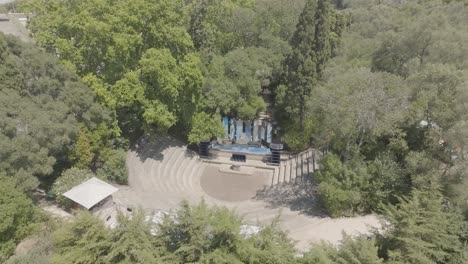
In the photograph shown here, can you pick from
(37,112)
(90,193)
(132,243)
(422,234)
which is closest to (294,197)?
(422,234)

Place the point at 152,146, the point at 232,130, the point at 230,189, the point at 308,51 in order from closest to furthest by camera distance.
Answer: the point at 230,189 → the point at 308,51 → the point at 152,146 → the point at 232,130

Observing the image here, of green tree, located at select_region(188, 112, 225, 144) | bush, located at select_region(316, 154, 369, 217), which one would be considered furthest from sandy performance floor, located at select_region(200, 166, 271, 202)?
bush, located at select_region(316, 154, 369, 217)

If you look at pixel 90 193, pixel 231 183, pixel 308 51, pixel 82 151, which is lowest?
pixel 231 183

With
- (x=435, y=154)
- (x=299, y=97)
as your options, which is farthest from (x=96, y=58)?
(x=435, y=154)

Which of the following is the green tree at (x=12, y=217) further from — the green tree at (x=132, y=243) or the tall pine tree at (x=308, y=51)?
the tall pine tree at (x=308, y=51)

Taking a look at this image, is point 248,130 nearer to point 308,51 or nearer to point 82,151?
point 308,51

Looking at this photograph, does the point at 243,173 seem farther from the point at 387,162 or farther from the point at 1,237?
the point at 1,237

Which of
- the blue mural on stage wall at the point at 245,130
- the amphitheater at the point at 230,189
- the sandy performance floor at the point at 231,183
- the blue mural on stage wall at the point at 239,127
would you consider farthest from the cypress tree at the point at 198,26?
the sandy performance floor at the point at 231,183
